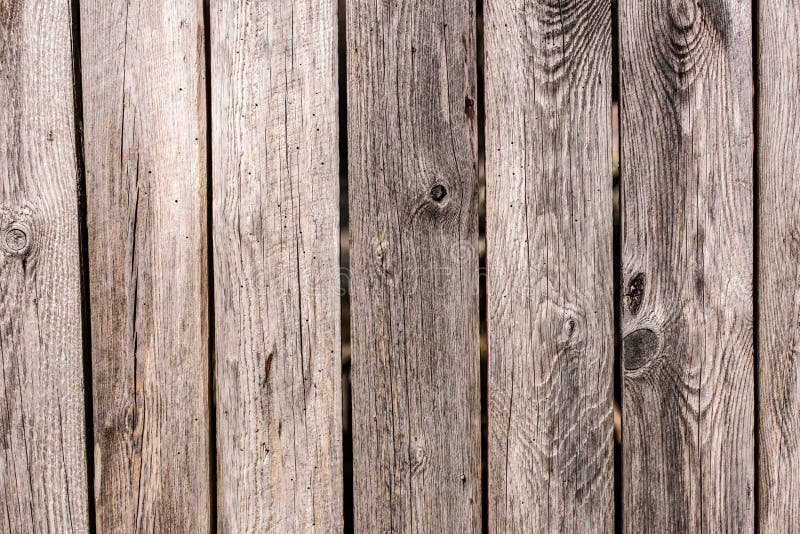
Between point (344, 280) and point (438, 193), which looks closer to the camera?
point (438, 193)

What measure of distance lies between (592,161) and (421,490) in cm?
76

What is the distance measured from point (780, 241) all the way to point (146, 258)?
1.30m

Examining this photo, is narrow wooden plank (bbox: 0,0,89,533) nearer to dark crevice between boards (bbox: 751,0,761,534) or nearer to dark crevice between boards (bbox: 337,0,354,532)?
dark crevice between boards (bbox: 337,0,354,532)

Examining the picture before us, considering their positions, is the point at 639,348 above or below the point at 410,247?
below

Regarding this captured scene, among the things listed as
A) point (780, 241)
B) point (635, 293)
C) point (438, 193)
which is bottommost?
point (635, 293)

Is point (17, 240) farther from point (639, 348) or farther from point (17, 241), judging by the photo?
point (639, 348)

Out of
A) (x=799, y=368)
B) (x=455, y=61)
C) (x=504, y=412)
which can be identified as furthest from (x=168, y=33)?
(x=799, y=368)

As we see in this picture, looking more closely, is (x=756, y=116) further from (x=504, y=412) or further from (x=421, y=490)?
(x=421, y=490)

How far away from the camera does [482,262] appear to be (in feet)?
3.82

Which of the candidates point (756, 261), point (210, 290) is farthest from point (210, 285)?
point (756, 261)

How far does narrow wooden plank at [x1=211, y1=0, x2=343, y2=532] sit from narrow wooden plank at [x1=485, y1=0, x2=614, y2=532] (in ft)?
1.09

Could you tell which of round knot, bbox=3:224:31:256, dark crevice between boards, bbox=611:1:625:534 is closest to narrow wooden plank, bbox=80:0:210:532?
Answer: round knot, bbox=3:224:31:256

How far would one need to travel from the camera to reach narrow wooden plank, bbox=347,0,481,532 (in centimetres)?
109

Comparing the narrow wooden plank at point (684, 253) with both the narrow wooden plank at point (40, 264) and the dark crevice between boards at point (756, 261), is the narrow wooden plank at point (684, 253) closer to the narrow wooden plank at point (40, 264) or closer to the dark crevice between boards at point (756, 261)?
the dark crevice between boards at point (756, 261)
